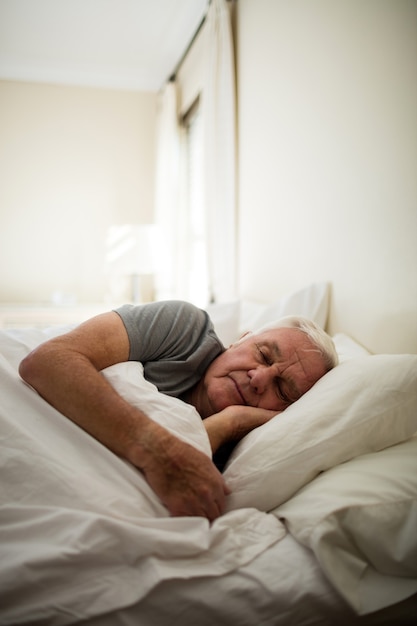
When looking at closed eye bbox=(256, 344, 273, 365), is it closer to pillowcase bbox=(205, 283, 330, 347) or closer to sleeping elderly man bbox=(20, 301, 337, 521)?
sleeping elderly man bbox=(20, 301, 337, 521)

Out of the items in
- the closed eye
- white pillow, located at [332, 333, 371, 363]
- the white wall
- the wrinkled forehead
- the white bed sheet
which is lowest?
the white bed sheet

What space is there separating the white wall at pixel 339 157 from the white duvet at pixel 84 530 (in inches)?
35.9

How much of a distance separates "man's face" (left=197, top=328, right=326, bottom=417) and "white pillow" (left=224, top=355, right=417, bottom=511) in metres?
0.16

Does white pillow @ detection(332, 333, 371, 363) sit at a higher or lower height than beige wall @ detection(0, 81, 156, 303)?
lower

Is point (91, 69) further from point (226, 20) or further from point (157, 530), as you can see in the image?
point (157, 530)

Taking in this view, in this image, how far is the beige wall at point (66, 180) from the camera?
4.67 metres

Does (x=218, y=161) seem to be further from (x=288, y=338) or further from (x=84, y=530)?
(x=84, y=530)

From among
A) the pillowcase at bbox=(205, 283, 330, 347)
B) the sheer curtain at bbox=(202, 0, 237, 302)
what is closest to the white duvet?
the pillowcase at bbox=(205, 283, 330, 347)

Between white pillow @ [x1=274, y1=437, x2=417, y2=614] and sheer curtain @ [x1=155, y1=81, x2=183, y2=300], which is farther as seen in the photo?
sheer curtain @ [x1=155, y1=81, x2=183, y2=300]

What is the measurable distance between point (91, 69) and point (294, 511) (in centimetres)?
490

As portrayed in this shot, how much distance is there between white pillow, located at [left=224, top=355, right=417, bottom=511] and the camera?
96 cm

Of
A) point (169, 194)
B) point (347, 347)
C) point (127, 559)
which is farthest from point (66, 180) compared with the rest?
point (127, 559)

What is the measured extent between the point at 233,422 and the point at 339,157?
1.21m

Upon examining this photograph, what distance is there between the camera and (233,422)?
1133 millimetres
